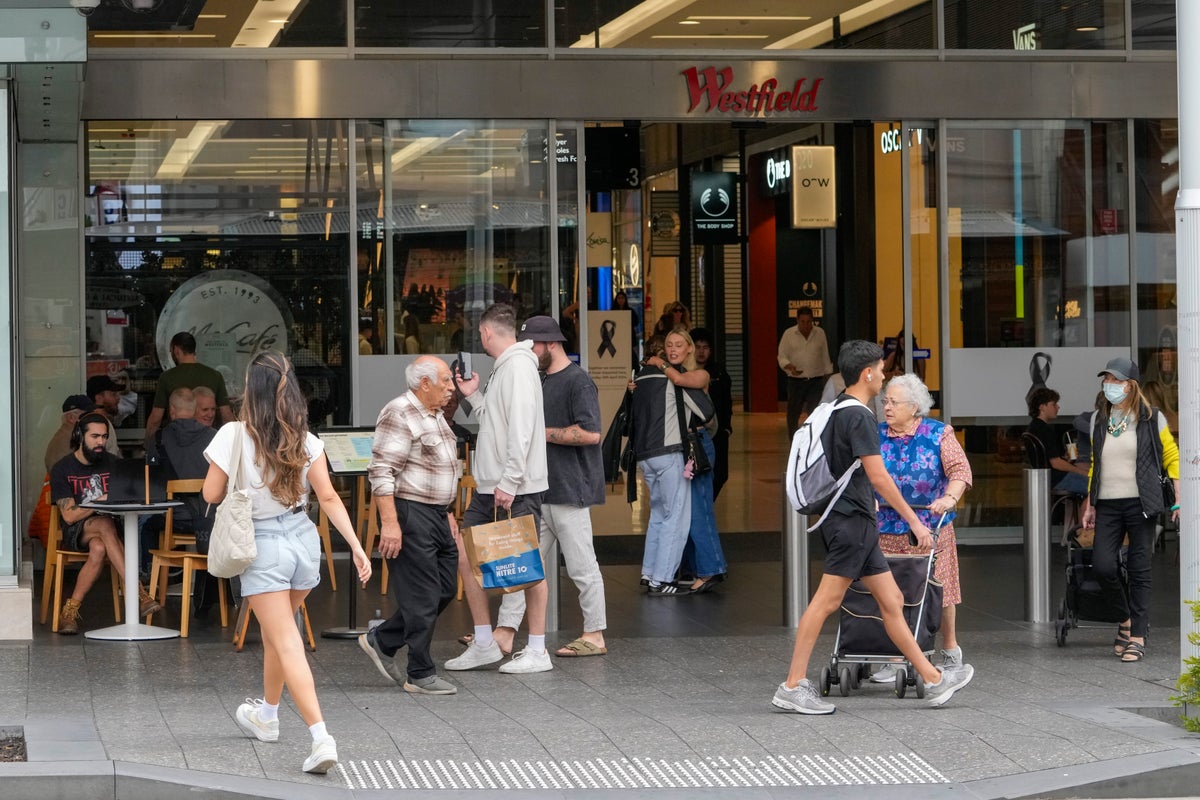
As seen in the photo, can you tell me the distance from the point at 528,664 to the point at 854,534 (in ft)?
6.72

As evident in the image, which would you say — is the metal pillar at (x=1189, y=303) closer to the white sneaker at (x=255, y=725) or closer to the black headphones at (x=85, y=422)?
the white sneaker at (x=255, y=725)

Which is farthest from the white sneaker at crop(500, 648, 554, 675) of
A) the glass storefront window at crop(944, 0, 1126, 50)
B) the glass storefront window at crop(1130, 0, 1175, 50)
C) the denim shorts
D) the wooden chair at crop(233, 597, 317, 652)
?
the glass storefront window at crop(1130, 0, 1175, 50)

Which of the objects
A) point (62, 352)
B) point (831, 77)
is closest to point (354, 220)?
point (62, 352)

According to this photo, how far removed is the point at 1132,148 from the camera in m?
14.2

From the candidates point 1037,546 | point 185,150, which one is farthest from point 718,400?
point 185,150

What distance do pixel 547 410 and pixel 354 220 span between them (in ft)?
15.3

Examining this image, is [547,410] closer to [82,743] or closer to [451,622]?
[451,622]

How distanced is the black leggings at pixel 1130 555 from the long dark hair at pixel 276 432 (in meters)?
4.73

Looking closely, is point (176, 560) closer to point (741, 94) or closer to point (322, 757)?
point (322, 757)

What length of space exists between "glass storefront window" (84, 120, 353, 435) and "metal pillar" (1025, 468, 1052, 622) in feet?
18.0

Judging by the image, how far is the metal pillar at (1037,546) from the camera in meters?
10.4

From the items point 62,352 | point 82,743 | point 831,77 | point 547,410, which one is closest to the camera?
point 82,743

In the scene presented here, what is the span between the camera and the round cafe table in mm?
9555

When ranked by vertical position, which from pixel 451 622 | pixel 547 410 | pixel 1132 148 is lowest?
pixel 451 622
